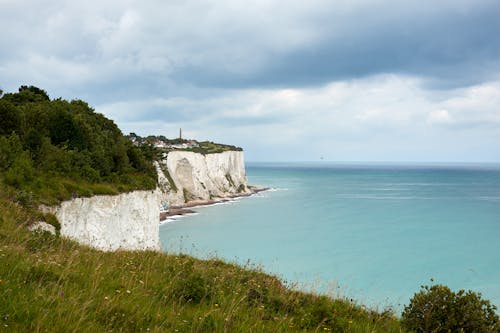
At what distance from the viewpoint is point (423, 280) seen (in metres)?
35.9

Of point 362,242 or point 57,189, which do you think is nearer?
point 57,189

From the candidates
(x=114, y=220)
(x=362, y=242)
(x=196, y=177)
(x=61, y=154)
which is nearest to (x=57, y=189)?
(x=61, y=154)

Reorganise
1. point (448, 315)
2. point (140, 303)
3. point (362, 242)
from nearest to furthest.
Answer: point (140, 303) → point (448, 315) → point (362, 242)

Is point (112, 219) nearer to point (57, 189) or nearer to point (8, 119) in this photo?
point (57, 189)

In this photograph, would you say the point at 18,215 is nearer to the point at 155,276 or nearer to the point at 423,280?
the point at 155,276

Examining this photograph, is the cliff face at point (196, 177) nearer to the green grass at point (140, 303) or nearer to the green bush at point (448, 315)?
the green grass at point (140, 303)

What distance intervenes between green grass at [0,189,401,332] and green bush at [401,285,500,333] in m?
0.48

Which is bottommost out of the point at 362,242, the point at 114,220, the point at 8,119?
the point at 362,242

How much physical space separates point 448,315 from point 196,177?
82.3 m

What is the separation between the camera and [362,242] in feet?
164

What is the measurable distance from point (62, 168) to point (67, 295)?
50.0 feet

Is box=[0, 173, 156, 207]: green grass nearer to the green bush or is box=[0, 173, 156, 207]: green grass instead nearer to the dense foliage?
the dense foliage

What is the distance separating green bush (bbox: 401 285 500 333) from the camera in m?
6.26

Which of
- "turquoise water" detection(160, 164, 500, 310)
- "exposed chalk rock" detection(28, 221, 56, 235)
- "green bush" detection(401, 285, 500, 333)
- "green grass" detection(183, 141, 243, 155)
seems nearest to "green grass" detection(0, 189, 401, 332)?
"green bush" detection(401, 285, 500, 333)
